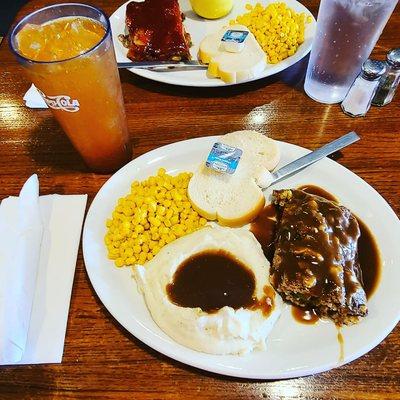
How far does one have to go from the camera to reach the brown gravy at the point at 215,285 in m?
1.28

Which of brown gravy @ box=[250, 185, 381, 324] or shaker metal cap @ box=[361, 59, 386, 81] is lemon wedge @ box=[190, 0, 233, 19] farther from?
brown gravy @ box=[250, 185, 381, 324]

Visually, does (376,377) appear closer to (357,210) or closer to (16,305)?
(357,210)

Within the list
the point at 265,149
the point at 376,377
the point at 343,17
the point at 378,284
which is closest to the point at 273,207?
the point at 265,149

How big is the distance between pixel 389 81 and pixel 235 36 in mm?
801

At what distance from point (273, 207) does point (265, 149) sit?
0.27m

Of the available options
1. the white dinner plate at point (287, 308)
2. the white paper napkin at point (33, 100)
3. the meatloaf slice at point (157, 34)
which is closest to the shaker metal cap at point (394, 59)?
the white dinner plate at point (287, 308)

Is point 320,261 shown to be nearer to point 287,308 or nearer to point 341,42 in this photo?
point 287,308

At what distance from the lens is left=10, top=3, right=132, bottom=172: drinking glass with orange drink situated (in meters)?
1.32

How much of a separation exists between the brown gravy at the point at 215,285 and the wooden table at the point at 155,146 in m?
0.21

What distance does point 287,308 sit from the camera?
1.33 metres

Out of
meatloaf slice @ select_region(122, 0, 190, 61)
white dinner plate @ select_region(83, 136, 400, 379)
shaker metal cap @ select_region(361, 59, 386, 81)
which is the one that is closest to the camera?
white dinner plate @ select_region(83, 136, 400, 379)

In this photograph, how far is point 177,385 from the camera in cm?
122

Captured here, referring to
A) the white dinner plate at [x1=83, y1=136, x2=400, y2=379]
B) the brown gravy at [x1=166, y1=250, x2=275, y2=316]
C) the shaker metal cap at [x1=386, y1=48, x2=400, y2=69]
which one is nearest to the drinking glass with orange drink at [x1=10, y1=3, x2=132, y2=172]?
the white dinner plate at [x1=83, y1=136, x2=400, y2=379]

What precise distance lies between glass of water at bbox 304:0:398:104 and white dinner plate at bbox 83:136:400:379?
0.49 m
